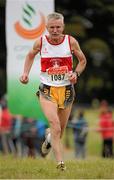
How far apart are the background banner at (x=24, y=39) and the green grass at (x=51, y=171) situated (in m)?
4.54

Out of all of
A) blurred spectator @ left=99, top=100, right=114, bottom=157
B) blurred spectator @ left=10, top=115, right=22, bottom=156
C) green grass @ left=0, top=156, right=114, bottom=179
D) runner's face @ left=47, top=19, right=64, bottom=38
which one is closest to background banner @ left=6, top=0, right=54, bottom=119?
green grass @ left=0, top=156, right=114, bottom=179

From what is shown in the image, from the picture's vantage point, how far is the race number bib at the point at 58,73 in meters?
10.7

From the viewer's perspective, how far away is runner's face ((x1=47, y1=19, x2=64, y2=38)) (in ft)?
34.5

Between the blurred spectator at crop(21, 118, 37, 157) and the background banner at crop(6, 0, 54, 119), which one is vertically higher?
the background banner at crop(6, 0, 54, 119)

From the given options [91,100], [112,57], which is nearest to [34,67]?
[112,57]

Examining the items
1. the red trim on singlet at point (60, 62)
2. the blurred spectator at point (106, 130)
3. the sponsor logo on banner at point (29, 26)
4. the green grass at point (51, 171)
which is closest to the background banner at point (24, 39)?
the sponsor logo on banner at point (29, 26)

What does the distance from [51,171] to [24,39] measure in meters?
6.42

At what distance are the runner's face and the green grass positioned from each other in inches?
74.8

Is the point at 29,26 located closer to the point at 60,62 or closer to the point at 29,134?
the point at 60,62

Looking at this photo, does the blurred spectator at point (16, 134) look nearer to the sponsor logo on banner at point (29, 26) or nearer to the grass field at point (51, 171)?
the sponsor logo on banner at point (29, 26)

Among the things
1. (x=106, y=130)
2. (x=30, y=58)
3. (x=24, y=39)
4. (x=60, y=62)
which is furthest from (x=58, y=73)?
(x=106, y=130)

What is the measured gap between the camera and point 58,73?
10.7m

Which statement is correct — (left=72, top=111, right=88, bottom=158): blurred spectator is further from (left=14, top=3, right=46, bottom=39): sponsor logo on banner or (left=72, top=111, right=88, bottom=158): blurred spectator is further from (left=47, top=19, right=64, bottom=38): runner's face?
(left=47, top=19, right=64, bottom=38): runner's face

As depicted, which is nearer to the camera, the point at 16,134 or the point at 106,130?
the point at 106,130
